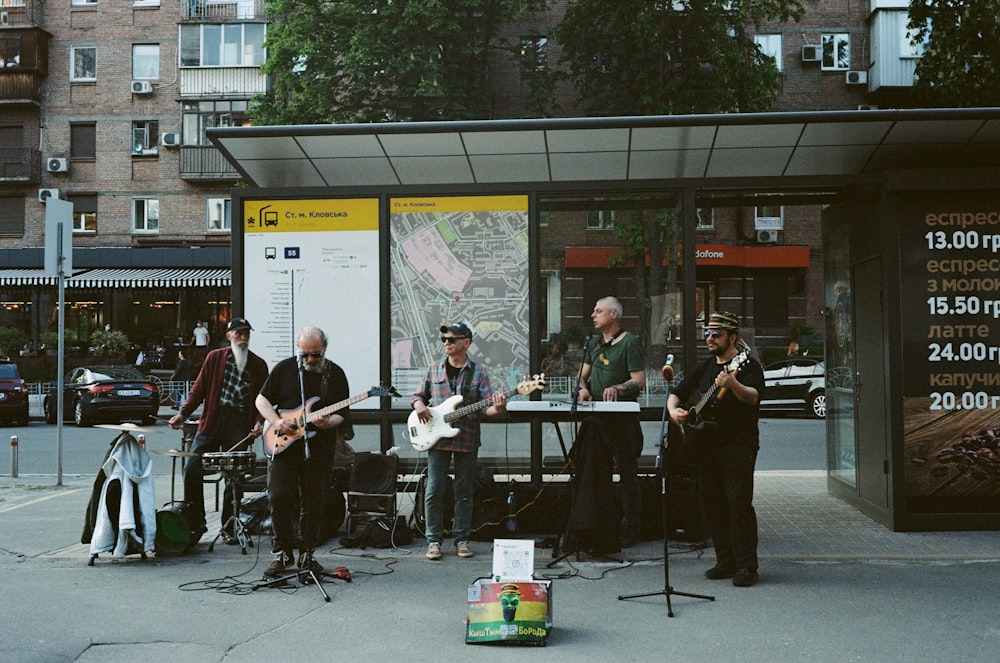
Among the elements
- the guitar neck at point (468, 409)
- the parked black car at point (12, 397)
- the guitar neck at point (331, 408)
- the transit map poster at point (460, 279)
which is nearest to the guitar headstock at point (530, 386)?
the guitar neck at point (468, 409)

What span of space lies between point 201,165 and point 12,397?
15070 millimetres

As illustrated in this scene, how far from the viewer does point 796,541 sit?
8.46m

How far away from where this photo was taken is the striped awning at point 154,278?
32.0m

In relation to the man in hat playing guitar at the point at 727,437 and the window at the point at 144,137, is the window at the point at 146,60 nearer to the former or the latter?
the window at the point at 144,137

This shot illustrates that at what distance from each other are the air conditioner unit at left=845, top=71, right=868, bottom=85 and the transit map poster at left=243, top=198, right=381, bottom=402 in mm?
25952

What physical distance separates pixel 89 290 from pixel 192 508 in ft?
94.7

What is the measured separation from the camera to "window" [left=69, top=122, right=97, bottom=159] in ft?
117

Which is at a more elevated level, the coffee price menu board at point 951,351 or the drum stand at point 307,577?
the coffee price menu board at point 951,351

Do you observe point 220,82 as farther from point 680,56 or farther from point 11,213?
point 680,56

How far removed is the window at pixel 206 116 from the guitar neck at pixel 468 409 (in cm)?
2888

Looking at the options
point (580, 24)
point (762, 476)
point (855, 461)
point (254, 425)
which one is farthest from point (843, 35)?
point (254, 425)

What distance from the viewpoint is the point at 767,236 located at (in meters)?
30.5

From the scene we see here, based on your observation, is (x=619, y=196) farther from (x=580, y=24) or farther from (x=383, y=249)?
(x=580, y=24)

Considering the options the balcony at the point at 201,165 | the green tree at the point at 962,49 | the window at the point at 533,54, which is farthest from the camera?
the balcony at the point at 201,165
